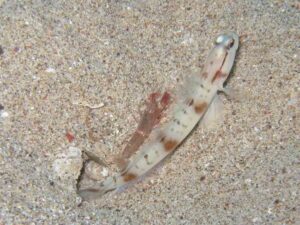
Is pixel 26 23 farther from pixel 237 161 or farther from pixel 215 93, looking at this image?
pixel 237 161

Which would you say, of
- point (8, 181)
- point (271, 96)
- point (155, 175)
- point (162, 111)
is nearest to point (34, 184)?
point (8, 181)

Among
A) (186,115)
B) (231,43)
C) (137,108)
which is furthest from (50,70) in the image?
(231,43)

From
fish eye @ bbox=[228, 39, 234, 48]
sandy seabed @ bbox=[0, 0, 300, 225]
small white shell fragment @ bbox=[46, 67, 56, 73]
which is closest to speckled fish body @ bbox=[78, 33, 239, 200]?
fish eye @ bbox=[228, 39, 234, 48]

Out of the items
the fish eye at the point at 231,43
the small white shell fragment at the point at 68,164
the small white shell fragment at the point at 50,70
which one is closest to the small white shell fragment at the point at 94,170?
the small white shell fragment at the point at 68,164

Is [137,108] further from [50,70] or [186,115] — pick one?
[50,70]

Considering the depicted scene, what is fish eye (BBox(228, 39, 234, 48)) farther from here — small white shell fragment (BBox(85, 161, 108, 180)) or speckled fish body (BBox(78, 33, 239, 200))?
small white shell fragment (BBox(85, 161, 108, 180))

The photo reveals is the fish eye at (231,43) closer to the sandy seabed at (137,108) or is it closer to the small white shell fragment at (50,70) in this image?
the sandy seabed at (137,108)

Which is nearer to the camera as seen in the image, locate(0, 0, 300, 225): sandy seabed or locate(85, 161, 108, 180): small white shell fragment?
locate(0, 0, 300, 225): sandy seabed
